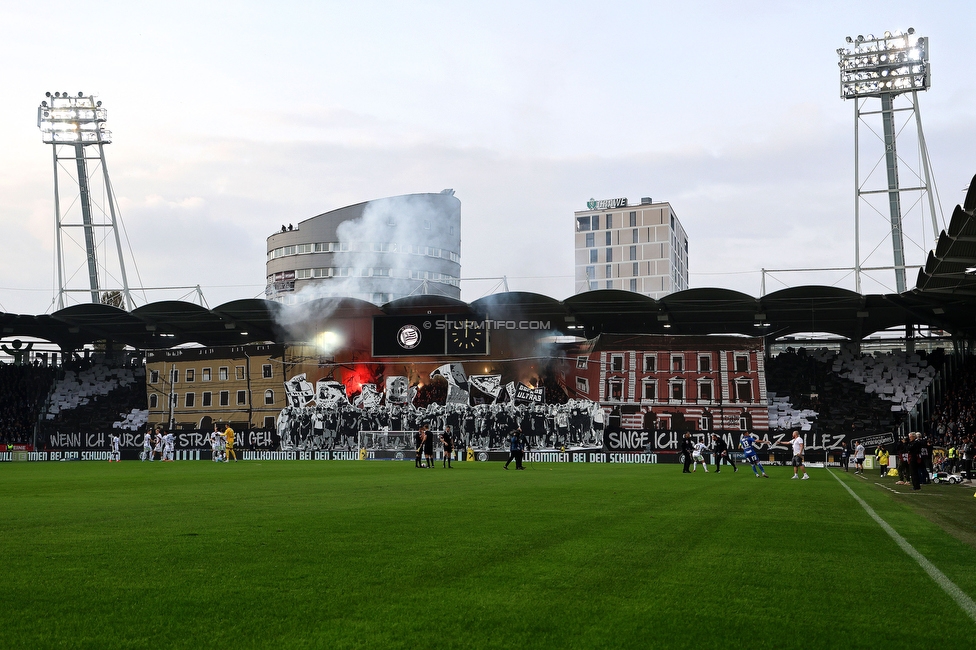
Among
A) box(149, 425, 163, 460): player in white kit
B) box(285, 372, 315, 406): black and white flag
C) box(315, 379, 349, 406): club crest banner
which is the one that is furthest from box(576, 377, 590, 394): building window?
box(149, 425, 163, 460): player in white kit

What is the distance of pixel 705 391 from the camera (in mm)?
54375

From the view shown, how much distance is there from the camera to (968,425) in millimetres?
39812

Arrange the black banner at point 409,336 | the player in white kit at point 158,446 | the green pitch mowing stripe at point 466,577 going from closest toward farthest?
the green pitch mowing stripe at point 466,577, the player in white kit at point 158,446, the black banner at point 409,336

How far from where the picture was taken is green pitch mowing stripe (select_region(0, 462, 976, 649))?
19.5 feet

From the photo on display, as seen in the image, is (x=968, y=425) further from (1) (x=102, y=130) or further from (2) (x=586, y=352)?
(1) (x=102, y=130)

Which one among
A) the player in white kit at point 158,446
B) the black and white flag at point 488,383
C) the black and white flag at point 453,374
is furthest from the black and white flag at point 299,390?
the black and white flag at point 488,383

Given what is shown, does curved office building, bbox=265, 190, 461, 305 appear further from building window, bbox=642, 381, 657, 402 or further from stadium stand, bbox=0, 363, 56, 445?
building window, bbox=642, 381, 657, 402

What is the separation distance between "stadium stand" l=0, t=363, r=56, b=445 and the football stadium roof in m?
2.78

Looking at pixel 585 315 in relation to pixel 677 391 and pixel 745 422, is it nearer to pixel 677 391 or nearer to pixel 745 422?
pixel 677 391

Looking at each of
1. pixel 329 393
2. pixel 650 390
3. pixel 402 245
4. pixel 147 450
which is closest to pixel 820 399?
pixel 650 390

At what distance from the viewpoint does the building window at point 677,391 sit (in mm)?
54719

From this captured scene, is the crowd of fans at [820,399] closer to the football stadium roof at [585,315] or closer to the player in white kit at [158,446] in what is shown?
the football stadium roof at [585,315]

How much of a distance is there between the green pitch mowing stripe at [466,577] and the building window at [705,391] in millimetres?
39310

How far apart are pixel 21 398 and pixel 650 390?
136 feet
